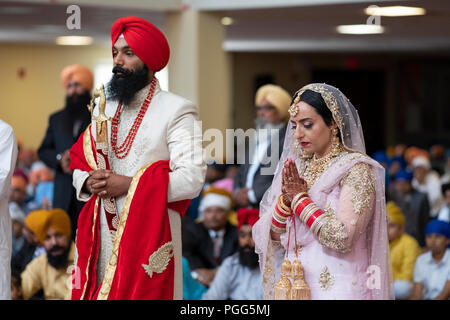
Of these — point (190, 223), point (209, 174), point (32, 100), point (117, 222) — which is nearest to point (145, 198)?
point (117, 222)

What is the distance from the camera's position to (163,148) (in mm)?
3875

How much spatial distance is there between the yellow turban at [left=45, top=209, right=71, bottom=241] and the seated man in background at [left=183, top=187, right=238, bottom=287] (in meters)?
1.35

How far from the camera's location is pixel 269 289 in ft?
12.3

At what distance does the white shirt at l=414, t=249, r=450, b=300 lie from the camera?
6711 mm

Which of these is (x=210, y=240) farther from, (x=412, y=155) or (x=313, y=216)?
(x=412, y=155)

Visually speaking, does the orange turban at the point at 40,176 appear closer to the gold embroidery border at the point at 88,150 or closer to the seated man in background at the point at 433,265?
the seated man in background at the point at 433,265

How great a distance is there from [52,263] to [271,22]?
16.1ft

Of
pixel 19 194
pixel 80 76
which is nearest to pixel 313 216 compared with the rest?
pixel 80 76

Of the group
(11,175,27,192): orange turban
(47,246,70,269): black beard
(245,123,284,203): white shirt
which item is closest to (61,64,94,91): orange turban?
(47,246,70,269): black beard

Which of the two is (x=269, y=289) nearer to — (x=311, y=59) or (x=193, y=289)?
(x=193, y=289)

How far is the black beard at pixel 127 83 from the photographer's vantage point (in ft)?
12.6

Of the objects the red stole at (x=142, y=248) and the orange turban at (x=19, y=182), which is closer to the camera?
the red stole at (x=142, y=248)

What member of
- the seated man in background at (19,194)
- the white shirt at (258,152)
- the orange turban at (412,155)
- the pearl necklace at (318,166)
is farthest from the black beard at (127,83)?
the orange turban at (412,155)

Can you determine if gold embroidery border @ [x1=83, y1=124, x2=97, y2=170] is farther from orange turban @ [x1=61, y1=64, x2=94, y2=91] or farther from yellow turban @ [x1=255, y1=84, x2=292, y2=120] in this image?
A: orange turban @ [x1=61, y1=64, x2=94, y2=91]
